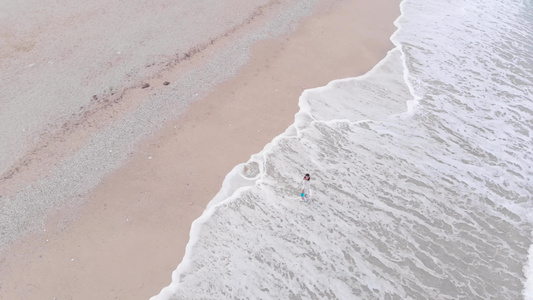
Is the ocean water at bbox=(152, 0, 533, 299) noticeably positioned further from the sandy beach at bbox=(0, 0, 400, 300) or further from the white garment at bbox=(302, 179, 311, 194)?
the sandy beach at bbox=(0, 0, 400, 300)

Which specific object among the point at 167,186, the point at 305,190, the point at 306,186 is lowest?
the point at 167,186

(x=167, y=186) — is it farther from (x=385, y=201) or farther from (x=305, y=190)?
(x=385, y=201)

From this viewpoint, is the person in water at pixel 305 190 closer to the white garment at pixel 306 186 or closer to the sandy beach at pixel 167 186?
the white garment at pixel 306 186

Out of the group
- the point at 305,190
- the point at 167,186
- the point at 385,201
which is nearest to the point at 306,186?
the point at 305,190

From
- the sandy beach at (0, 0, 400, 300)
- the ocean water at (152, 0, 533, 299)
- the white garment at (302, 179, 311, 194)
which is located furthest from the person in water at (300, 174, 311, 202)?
the sandy beach at (0, 0, 400, 300)

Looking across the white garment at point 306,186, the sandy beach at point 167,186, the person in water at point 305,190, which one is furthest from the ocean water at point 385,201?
the sandy beach at point 167,186

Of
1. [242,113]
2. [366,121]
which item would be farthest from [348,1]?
[242,113]
